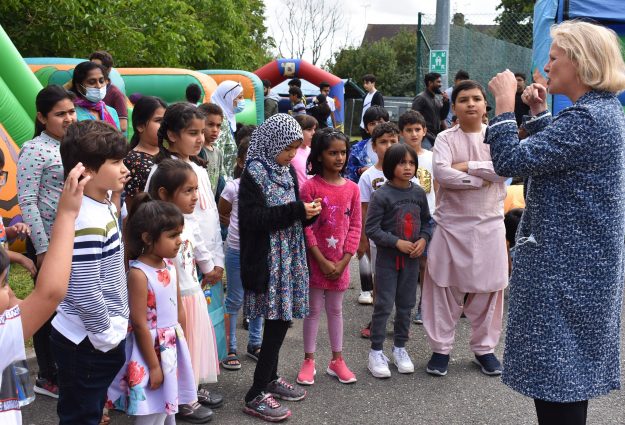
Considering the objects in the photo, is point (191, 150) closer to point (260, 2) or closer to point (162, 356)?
point (162, 356)

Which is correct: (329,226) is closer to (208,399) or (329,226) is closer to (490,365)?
(208,399)

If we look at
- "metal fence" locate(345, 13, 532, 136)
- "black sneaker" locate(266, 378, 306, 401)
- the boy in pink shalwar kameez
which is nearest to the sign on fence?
"metal fence" locate(345, 13, 532, 136)

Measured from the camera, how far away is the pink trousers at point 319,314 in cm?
436

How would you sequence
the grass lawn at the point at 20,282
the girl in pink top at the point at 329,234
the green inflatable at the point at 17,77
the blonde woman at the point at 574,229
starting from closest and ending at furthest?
the blonde woman at the point at 574,229 < the girl in pink top at the point at 329,234 < the grass lawn at the point at 20,282 < the green inflatable at the point at 17,77

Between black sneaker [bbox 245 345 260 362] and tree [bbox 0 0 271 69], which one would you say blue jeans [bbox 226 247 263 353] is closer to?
black sneaker [bbox 245 345 260 362]

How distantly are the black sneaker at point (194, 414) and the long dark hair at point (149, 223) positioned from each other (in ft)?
3.53

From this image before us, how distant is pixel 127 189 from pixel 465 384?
2474 mm

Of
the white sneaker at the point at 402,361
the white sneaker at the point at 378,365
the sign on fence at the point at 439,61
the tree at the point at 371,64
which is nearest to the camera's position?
the white sneaker at the point at 378,365

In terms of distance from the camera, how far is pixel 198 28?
19625 mm

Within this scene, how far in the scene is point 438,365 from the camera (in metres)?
4.62

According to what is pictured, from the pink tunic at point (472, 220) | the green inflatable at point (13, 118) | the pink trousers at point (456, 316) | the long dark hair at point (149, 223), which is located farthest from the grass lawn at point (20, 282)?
the pink tunic at point (472, 220)

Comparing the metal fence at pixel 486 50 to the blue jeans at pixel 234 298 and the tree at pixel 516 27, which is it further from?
the blue jeans at pixel 234 298

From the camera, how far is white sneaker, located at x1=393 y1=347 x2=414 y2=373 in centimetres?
463

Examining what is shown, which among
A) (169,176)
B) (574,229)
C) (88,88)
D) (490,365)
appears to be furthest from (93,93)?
(574,229)
